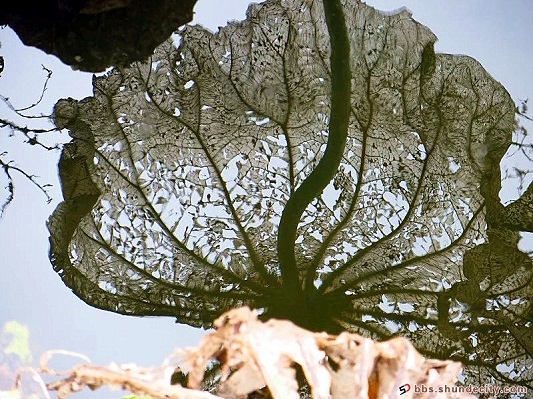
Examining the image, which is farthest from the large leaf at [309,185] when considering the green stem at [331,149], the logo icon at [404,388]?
the logo icon at [404,388]

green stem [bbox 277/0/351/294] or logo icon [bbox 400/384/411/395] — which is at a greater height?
green stem [bbox 277/0/351/294]

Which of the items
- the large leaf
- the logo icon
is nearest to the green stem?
the large leaf

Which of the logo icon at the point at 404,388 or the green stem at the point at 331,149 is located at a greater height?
the green stem at the point at 331,149

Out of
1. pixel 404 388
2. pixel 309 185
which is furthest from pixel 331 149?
pixel 404 388

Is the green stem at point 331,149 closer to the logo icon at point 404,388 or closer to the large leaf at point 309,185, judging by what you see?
the large leaf at point 309,185

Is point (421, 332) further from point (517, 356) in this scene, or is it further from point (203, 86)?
point (203, 86)

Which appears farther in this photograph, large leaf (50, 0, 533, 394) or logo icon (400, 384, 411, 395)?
large leaf (50, 0, 533, 394)

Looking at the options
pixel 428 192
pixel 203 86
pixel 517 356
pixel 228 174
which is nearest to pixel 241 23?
pixel 203 86

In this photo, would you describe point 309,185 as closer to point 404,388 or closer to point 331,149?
point 331,149

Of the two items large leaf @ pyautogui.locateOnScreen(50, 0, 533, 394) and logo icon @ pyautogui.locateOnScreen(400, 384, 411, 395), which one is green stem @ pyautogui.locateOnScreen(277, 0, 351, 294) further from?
logo icon @ pyautogui.locateOnScreen(400, 384, 411, 395)
